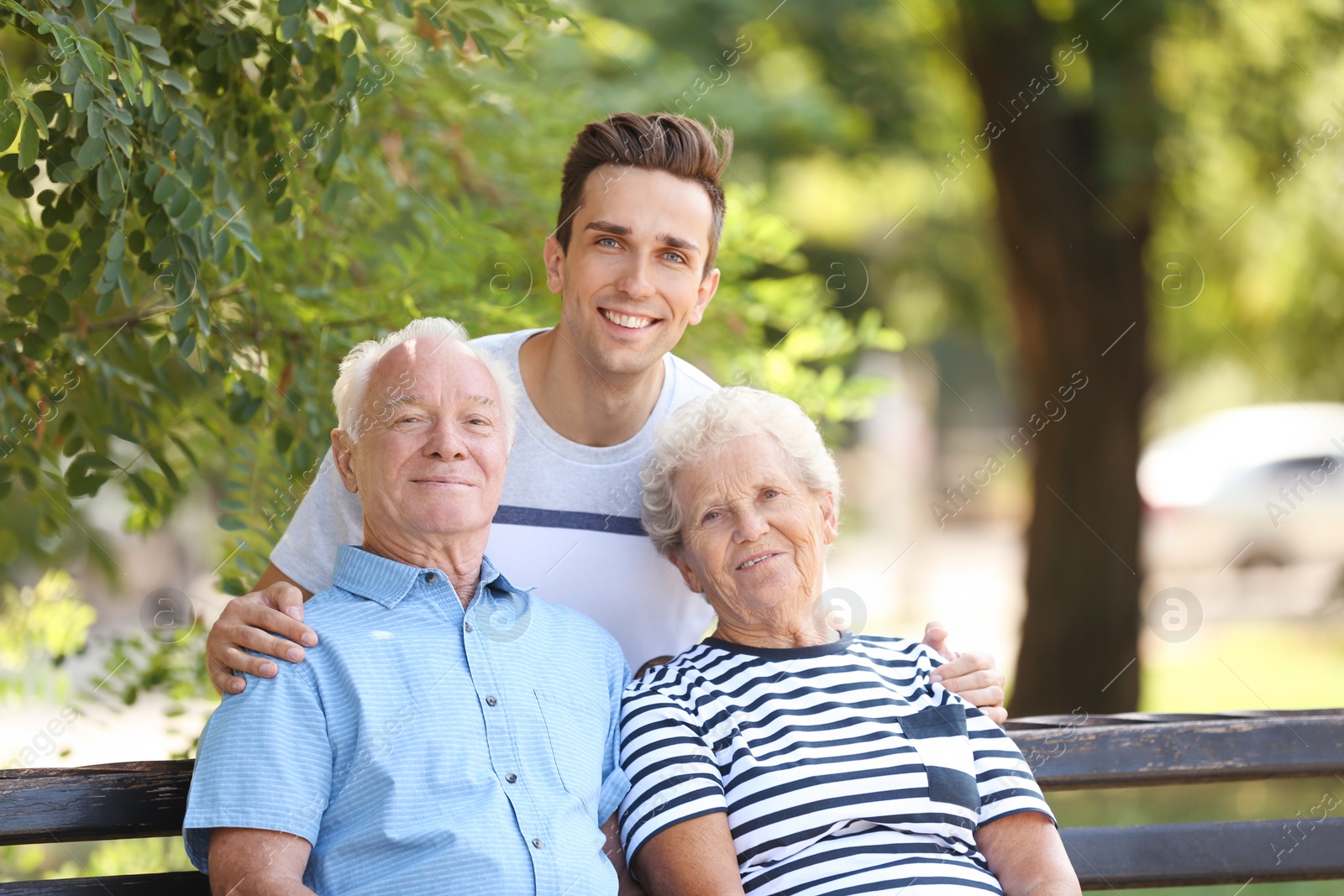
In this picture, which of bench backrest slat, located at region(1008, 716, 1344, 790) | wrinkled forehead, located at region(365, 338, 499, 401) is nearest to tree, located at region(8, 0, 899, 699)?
wrinkled forehead, located at region(365, 338, 499, 401)

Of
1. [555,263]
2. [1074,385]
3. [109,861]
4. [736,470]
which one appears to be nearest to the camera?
[736,470]

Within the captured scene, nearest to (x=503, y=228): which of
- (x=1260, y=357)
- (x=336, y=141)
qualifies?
(x=336, y=141)

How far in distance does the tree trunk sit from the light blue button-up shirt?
5.02 metres

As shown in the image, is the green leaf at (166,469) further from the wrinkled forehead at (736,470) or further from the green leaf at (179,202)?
the wrinkled forehead at (736,470)

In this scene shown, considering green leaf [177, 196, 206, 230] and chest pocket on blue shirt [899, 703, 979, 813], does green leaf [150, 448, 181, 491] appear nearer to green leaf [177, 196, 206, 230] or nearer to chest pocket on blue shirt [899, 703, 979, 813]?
green leaf [177, 196, 206, 230]

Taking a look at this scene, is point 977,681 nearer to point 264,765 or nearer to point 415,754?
point 415,754

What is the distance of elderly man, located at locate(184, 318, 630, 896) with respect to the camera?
1997 mm

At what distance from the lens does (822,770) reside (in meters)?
2.27

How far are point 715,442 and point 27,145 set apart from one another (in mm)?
1343

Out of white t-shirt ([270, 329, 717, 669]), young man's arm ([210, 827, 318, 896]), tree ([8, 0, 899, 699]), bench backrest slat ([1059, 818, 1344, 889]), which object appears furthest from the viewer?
bench backrest slat ([1059, 818, 1344, 889])

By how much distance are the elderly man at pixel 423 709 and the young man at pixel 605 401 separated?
247 millimetres

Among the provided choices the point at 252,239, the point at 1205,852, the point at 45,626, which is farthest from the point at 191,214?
the point at 1205,852

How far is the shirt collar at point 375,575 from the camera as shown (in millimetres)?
2232

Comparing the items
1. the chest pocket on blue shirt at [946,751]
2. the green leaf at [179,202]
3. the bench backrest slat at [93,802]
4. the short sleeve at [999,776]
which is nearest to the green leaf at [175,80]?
the green leaf at [179,202]
